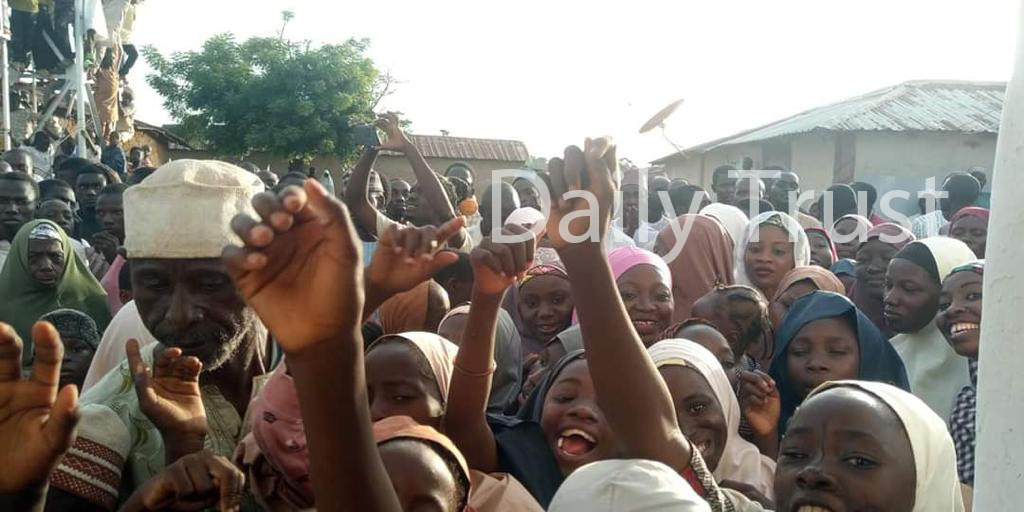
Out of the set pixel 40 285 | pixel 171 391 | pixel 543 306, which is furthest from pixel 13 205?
pixel 171 391

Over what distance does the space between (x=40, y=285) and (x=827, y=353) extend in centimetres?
380

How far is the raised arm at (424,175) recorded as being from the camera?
5734mm

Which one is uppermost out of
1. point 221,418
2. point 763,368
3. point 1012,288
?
point 1012,288

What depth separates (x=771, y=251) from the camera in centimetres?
521

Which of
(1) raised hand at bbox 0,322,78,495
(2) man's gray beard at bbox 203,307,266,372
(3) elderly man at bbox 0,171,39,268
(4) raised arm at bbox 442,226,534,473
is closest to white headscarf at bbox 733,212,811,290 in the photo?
(4) raised arm at bbox 442,226,534,473

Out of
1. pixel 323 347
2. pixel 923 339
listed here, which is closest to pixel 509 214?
pixel 923 339

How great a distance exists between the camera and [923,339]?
430cm

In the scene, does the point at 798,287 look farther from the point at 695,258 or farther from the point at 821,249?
the point at 821,249

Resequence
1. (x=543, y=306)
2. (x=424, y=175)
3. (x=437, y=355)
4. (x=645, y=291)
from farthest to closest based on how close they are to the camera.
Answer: (x=424, y=175) → (x=543, y=306) → (x=645, y=291) → (x=437, y=355)

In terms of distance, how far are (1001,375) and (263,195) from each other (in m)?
1.12

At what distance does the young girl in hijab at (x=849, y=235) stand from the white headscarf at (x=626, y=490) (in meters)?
5.03

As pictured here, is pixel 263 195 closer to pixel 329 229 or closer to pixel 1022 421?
pixel 329 229

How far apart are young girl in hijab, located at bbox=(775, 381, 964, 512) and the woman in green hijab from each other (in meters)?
3.56

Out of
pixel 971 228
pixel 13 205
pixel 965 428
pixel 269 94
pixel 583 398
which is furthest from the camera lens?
pixel 269 94
